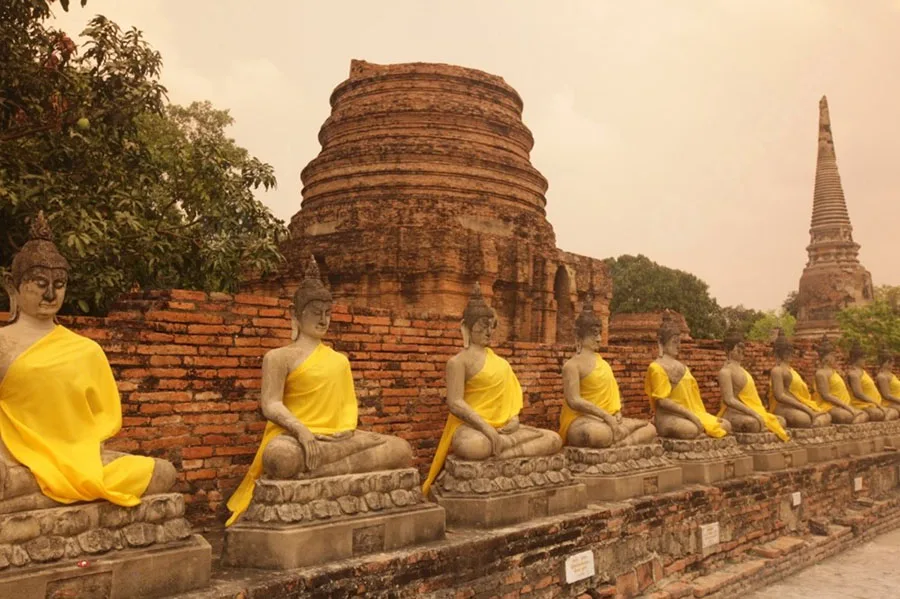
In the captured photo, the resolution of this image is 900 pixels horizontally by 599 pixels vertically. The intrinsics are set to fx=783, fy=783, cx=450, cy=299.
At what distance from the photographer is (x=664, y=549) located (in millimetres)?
6945

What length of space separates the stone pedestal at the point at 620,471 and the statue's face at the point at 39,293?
4.12m

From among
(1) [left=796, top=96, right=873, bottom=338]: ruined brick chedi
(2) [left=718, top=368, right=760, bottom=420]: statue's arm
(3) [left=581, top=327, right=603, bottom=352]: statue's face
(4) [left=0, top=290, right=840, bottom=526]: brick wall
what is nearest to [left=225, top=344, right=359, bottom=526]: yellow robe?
(4) [left=0, top=290, right=840, bottom=526]: brick wall

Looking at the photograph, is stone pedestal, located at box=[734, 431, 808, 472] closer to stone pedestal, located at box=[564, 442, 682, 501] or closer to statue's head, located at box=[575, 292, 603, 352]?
stone pedestal, located at box=[564, 442, 682, 501]

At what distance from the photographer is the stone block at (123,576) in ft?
10.7

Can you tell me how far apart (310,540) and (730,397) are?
6.46 m

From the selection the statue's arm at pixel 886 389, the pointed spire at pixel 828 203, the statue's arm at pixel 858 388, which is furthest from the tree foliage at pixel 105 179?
the pointed spire at pixel 828 203

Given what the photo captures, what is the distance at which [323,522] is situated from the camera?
14.6 feet

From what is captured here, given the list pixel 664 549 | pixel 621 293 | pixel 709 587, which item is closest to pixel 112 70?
pixel 664 549

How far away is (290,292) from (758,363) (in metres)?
7.61

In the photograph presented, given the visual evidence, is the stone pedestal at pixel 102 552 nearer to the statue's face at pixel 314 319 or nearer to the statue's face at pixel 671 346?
the statue's face at pixel 314 319

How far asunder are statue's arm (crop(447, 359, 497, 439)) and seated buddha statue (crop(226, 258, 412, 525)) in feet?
2.56

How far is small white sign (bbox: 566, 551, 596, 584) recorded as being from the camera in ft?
18.8

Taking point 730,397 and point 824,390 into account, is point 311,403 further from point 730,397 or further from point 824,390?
point 824,390

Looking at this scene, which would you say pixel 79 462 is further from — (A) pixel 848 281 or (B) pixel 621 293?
(B) pixel 621 293
